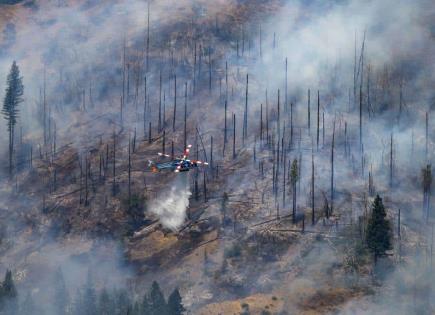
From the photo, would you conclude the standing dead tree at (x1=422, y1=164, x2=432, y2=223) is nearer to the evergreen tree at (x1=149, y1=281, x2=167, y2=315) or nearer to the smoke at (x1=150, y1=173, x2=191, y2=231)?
the smoke at (x1=150, y1=173, x2=191, y2=231)

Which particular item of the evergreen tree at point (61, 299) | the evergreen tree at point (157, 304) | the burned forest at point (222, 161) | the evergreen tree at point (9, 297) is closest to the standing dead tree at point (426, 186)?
the burned forest at point (222, 161)

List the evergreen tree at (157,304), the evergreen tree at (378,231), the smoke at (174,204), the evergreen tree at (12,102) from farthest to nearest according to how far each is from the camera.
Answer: the evergreen tree at (12,102), the smoke at (174,204), the evergreen tree at (378,231), the evergreen tree at (157,304)

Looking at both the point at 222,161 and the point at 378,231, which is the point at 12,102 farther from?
the point at 378,231

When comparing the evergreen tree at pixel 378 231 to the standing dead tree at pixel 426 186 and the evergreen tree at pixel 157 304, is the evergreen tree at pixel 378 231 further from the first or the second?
the evergreen tree at pixel 157 304

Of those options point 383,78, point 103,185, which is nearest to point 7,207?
point 103,185

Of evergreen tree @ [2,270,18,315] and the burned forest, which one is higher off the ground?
the burned forest

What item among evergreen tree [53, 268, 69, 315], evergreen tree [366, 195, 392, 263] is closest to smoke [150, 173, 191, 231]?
evergreen tree [53, 268, 69, 315]
